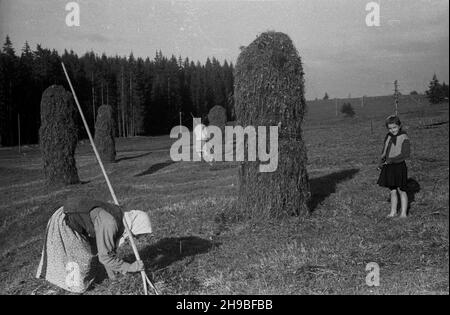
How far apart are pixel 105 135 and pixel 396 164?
23.4 meters

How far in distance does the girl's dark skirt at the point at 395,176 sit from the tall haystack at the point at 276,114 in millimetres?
1560

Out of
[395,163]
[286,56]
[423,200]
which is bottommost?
[423,200]

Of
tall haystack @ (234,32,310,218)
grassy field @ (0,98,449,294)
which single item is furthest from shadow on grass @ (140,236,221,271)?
tall haystack @ (234,32,310,218)

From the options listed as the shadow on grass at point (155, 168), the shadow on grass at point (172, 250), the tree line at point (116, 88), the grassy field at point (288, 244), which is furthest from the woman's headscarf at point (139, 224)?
the tree line at point (116, 88)

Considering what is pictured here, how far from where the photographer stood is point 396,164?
8.17 m

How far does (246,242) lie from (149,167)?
1855cm

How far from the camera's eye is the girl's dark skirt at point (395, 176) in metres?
8.02

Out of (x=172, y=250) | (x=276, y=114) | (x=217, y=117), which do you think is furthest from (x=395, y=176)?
(x=217, y=117)

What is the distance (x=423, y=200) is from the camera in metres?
9.15

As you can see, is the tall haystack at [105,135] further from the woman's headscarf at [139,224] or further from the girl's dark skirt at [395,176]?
the woman's headscarf at [139,224]

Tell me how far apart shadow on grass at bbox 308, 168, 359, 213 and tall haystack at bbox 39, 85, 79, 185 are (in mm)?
10956

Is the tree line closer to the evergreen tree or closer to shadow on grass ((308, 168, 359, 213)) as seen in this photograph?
the evergreen tree
